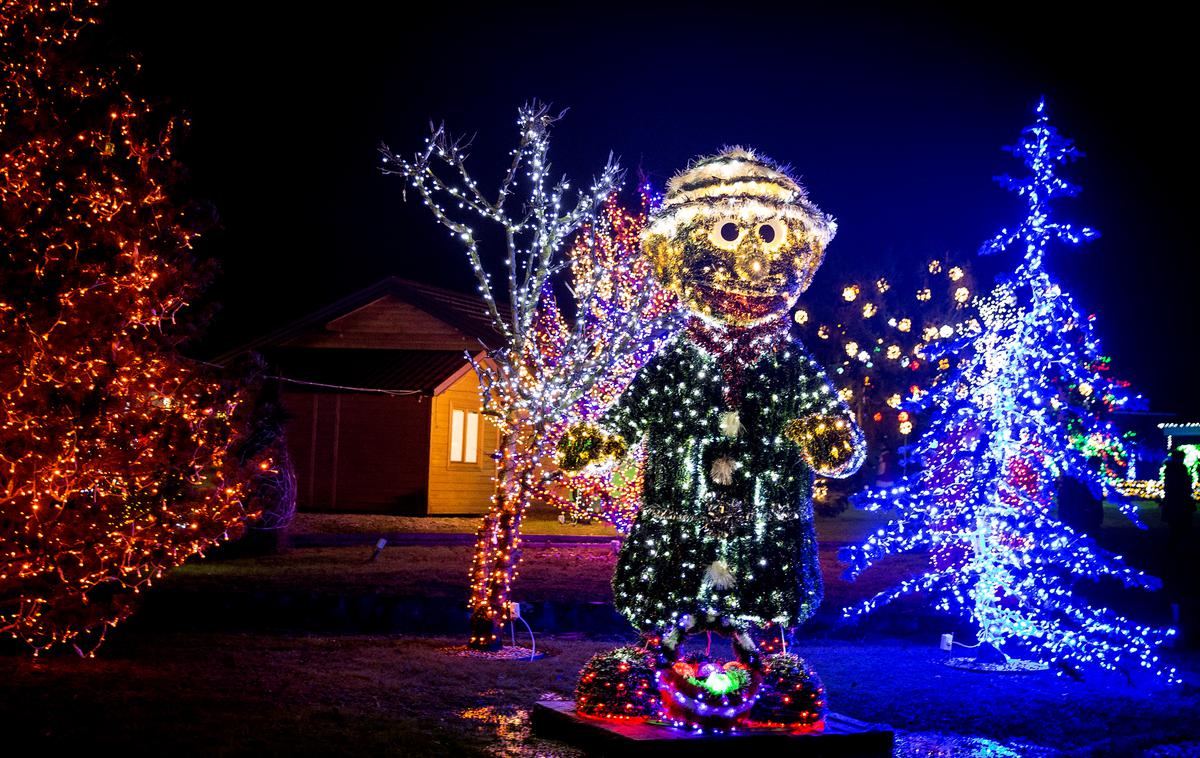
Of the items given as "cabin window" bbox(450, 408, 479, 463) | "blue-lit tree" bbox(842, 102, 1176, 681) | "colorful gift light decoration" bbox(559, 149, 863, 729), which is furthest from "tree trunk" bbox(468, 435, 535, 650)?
"cabin window" bbox(450, 408, 479, 463)

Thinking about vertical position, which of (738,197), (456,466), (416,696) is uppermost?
(738,197)

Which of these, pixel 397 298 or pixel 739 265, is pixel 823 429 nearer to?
pixel 739 265

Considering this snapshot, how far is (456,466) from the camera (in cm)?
2558

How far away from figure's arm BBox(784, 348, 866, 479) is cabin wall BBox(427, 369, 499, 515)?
58.4 ft

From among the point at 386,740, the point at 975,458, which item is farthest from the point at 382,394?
the point at 386,740

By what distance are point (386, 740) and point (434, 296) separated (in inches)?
825

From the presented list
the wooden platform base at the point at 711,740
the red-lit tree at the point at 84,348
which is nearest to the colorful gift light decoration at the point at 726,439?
Result: the wooden platform base at the point at 711,740

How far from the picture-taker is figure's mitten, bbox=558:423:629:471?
7020 millimetres

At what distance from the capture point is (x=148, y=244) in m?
9.73

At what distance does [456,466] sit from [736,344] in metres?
19.1

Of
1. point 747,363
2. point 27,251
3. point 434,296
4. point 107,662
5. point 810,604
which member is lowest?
point 107,662

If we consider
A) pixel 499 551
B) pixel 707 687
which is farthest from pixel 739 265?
pixel 499 551

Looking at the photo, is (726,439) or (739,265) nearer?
(726,439)

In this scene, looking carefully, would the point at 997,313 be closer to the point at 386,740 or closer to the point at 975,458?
the point at 975,458
